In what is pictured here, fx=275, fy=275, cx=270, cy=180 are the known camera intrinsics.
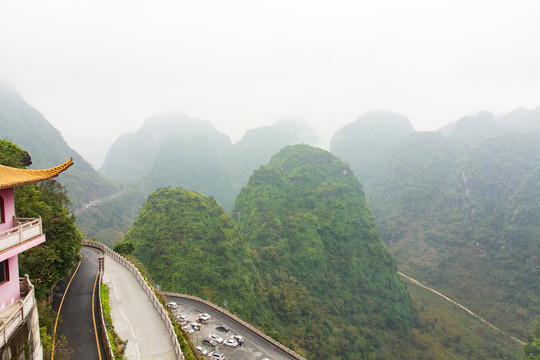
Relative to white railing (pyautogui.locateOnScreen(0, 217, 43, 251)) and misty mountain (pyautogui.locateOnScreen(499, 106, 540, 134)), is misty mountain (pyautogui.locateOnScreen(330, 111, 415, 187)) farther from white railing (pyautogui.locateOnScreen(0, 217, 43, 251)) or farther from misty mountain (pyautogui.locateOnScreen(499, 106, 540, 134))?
white railing (pyautogui.locateOnScreen(0, 217, 43, 251))

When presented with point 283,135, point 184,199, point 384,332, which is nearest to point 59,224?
point 184,199

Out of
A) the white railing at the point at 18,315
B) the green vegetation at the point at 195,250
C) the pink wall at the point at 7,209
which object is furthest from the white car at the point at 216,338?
the pink wall at the point at 7,209

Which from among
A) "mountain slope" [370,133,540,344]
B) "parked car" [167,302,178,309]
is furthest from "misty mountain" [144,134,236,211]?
"parked car" [167,302,178,309]

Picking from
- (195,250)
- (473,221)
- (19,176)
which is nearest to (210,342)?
(195,250)

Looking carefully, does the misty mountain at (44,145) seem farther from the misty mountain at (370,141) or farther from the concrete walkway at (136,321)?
the misty mountain at (370,141)

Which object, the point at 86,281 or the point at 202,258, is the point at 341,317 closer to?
the point at 202,258
